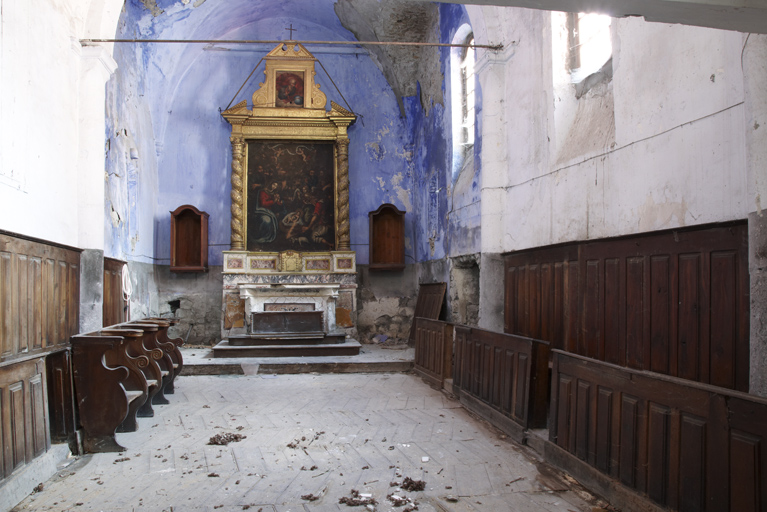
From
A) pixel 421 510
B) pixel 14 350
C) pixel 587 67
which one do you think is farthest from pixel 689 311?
pixel 14 350

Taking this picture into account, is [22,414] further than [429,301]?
No

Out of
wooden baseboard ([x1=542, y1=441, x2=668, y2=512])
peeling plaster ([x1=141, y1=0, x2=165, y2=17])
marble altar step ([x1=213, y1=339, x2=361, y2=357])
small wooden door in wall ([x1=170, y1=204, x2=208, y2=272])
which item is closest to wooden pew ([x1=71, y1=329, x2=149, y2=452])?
wooden baseboard ([x1=542, y1=441, x2=668, y2=512])

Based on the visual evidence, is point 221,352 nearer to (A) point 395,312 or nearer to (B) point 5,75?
(A) point 395,312

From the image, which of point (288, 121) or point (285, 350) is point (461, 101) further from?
point (285, 350)

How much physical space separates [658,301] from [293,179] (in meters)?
8.27

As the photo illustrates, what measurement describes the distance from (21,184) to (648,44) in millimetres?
5148

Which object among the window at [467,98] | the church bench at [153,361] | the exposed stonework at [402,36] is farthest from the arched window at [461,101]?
the church bench at [153,361]

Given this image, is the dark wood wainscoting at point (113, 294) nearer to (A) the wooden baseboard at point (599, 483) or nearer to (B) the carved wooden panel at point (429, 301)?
(B) the carved wooden panel at point (429, 301)

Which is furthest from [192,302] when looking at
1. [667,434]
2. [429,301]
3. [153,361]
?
[667,434]

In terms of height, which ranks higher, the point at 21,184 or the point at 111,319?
the point at 21,184

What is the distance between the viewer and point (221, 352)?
8.61 meters

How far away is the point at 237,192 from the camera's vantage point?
10820mm

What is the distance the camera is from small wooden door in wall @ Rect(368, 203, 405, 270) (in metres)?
11.4

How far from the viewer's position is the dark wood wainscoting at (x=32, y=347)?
347 cm
